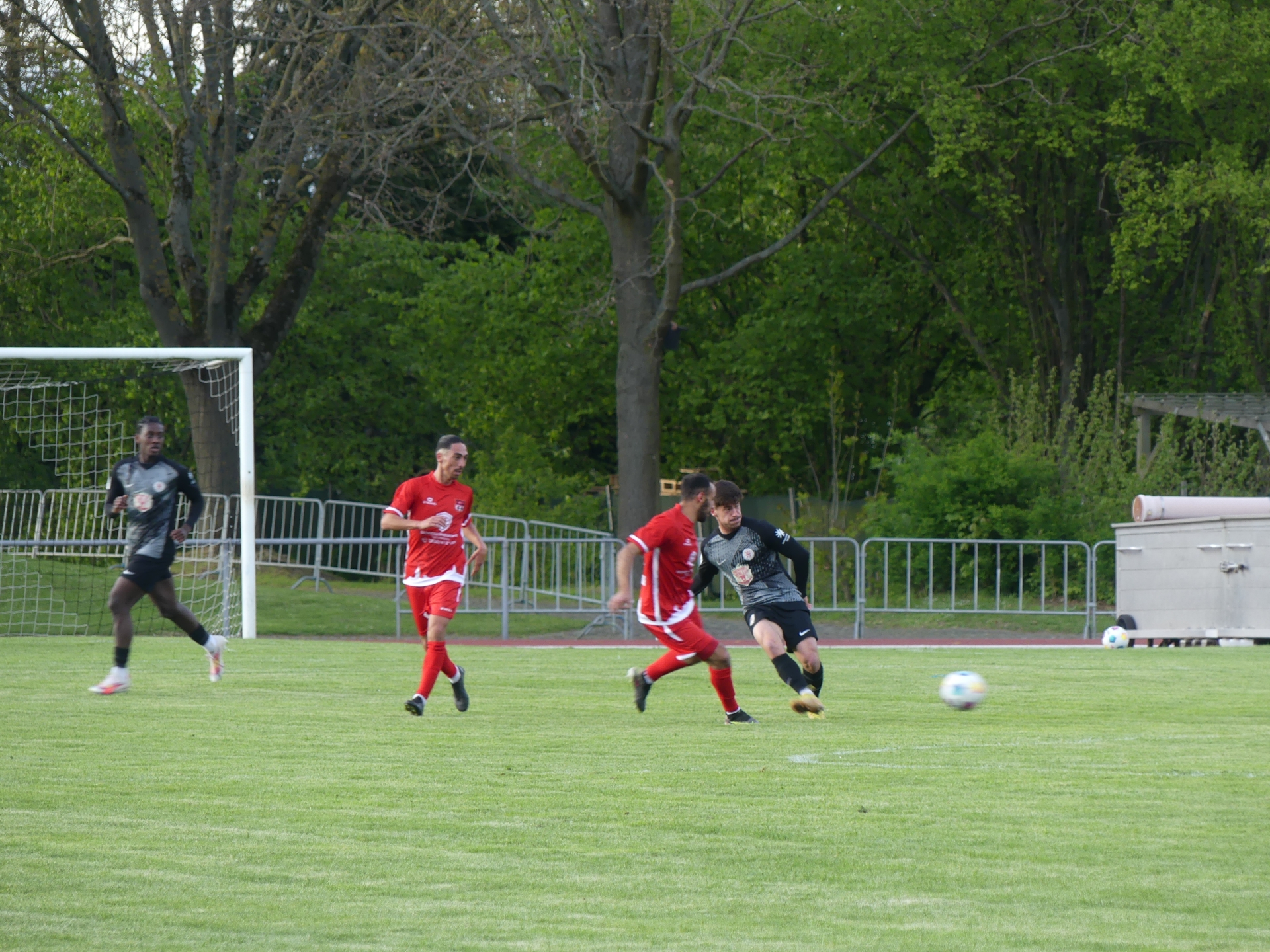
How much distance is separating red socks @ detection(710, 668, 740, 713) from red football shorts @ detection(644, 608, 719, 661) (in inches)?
5.1

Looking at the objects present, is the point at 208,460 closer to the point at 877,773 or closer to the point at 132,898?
the point at 877,773

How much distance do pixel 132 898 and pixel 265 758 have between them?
3581mm

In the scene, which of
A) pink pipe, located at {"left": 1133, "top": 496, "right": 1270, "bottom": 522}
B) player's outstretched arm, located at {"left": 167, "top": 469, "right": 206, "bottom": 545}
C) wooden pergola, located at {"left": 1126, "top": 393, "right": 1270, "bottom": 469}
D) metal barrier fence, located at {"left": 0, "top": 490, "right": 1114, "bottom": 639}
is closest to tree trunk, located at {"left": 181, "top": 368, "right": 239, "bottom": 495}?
metal barrier fence, located at {"left": 0, "top": 490, "right": 1114, "bottom": 639}

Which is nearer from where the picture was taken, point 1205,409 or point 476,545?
point 476,545

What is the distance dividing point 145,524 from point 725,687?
15.5 feet

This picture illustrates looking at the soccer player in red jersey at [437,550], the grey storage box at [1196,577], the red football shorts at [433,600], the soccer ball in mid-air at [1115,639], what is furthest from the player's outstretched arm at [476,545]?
the grey storage box at [1196,577]

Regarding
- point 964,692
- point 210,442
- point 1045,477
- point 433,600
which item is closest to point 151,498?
point 433,600

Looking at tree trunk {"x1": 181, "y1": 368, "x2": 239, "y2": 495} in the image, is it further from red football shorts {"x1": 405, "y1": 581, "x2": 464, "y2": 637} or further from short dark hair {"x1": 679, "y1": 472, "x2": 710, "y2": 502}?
short dark hair {"x1": 679, "y1": 472, "x2": 710, "y2": 502}

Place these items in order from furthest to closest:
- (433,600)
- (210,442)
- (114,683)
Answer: (210,442) < (114,683) < (433,600)

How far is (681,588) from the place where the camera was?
11367mm

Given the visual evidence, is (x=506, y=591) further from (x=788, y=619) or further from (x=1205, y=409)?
(x=1205, y=409)

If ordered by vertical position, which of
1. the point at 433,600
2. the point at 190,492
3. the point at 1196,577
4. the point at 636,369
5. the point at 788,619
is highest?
the point at 636,369

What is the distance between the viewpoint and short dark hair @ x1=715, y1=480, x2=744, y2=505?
1093 centimetres

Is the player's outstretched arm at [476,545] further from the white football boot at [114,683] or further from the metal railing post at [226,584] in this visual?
the metal railing post at [226,584]
